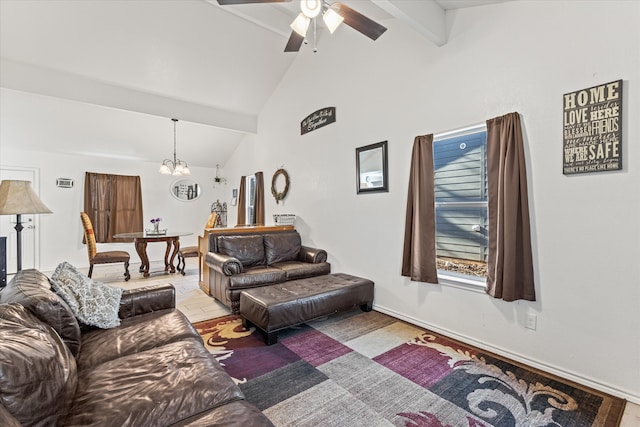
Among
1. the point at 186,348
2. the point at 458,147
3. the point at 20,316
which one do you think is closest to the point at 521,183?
the point at 458,147


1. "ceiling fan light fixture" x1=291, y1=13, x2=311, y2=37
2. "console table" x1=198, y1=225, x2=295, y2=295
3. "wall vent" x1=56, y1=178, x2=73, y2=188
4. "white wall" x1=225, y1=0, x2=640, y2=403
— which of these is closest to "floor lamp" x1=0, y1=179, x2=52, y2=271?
"console table" x1=198, y1=225, x2=295, y2=295

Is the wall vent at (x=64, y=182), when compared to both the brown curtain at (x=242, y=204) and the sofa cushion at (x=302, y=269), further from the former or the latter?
the sofa cushion at (x=302, y=269)

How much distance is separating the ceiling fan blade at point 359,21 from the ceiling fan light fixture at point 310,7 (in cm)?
17

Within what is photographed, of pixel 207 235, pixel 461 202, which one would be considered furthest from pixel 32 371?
pixel 207 235

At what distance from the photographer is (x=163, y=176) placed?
7312 millimetres

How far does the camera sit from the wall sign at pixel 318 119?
418cm

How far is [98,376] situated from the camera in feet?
4.63

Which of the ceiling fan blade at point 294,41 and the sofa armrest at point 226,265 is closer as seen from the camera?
the ceiling fan blade at point 294,41

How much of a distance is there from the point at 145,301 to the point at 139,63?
12.1 ft

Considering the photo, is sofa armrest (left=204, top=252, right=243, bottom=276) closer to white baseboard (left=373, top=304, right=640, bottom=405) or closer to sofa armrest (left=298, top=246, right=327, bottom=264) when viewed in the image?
sofa armrest (left=298, top=246, right=327, bottom=264)

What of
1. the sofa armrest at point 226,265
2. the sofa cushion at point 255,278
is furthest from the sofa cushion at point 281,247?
the sofa armrest at point 226,265

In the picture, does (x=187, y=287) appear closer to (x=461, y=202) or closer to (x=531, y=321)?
(x=461, y=202)

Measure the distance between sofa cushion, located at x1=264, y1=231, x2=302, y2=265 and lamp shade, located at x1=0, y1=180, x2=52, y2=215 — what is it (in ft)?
8.04

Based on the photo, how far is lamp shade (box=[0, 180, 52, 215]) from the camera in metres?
2.42
